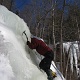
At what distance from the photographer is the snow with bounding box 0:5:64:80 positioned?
446 cm

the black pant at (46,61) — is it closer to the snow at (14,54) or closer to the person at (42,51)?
the person at (42,51)

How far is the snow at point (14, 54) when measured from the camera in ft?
14.6

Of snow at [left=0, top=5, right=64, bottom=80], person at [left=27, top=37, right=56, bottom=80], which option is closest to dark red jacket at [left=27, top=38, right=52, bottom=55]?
person at [left=27, top=37, right=56, bottom=80]

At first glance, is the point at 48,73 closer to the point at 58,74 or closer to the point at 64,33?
the point at 58,74

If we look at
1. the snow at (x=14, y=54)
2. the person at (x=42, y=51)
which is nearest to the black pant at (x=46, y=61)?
the person at (x=42, y=51)

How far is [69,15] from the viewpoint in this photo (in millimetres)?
22891

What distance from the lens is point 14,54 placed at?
4.71 metres

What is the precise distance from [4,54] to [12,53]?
0.15 metres

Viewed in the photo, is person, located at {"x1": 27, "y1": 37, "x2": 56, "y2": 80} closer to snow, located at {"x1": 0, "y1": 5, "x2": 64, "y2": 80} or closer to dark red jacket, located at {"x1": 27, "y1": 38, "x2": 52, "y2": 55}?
dark red jacket, located at {"x1": 27, "y1": 38, "x2": 52, "y2": 55}

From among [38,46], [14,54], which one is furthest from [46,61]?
[14,54]

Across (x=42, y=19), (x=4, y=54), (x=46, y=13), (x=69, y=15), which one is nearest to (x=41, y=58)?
(x=4, y=54)

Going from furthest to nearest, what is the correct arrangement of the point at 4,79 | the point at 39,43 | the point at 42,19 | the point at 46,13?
the point at 42,19
the point at 46,13
the point at 39,43
the point at 4,79

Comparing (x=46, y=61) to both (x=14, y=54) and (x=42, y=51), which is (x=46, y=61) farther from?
(x=14, y=54)

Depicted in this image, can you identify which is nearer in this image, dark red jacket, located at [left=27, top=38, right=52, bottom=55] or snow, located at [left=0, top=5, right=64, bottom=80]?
snow, located at [left=0, top=5, right=64, bottom=80]
